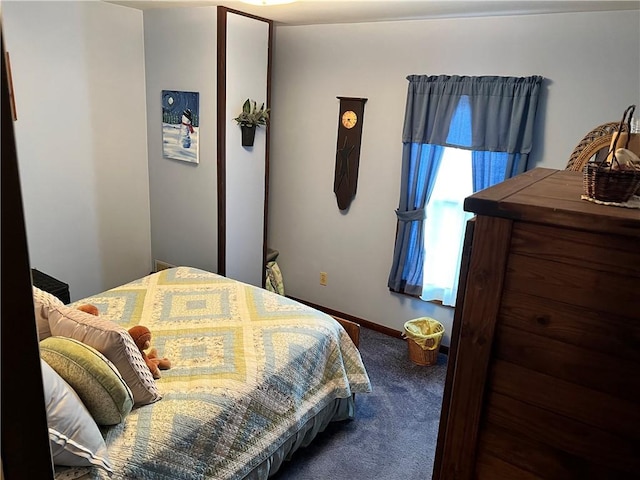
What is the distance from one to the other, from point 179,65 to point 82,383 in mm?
2528

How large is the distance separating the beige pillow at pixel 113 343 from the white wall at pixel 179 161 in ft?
5.92

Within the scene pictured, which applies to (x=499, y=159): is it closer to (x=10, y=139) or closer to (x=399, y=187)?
(x=399, y=187)

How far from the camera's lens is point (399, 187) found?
3.57 metres

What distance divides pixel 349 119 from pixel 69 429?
283 cm

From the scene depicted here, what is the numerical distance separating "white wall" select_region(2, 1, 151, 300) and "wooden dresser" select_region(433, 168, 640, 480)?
3.04 m

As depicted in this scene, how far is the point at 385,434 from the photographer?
2.71 metres

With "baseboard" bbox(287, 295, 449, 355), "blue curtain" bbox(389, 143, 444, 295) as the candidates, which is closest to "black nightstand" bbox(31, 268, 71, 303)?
"baseboard" bbox(287, 295, 449, 355)

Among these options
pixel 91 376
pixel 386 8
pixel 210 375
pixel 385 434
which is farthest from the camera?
pixel 386 8

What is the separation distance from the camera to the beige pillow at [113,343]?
5.72ft

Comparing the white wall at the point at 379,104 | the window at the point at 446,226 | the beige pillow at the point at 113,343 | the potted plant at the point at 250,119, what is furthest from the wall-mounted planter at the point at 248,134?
the beige pillow at the point at 113,343

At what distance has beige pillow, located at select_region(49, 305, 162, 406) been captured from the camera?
1.74 m

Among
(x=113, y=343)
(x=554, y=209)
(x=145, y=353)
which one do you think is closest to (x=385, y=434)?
(x=145, y=353)

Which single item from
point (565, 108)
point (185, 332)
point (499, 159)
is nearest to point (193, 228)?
point (185, 332)

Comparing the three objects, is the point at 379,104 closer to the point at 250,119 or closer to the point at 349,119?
the point at 349,119
